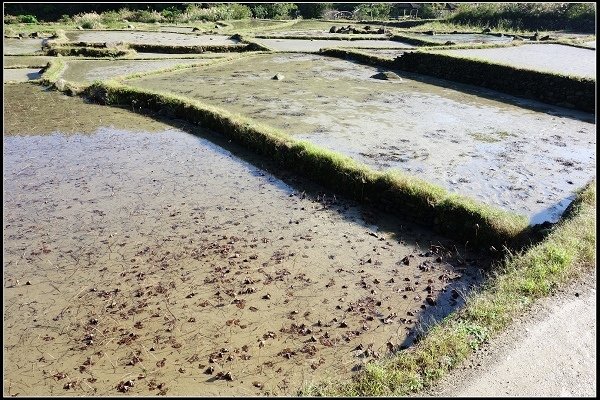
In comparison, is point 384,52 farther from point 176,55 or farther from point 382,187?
point 382,187

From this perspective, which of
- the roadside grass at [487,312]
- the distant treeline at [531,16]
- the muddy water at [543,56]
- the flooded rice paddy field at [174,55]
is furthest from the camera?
the distant treeline at [531,16]

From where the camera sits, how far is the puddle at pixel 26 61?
2062cm

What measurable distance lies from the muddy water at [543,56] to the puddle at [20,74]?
1710 centimetres

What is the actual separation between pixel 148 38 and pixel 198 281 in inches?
1021

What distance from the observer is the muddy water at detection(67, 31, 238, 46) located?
1059 inches

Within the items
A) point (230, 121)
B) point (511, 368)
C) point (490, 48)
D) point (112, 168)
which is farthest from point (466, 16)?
point (511, 368)

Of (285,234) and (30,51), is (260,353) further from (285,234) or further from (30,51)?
(30,51)

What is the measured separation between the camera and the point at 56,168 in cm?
1030

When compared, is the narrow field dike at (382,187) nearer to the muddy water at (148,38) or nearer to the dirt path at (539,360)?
the dirt path at (539,360)

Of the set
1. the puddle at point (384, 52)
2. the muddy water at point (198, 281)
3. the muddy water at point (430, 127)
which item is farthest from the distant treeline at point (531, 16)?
the muddy water at point (198, 281)

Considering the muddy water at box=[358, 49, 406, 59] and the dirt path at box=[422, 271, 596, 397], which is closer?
the dirt path at box=[422, 271, 596, 397]

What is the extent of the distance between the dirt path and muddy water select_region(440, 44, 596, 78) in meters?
13.0

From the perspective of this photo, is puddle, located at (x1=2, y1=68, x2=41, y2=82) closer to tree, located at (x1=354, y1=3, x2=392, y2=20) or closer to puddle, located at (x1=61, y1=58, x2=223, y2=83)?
puddle, located at (x1=61, y1=58, x2=223, y2=83)

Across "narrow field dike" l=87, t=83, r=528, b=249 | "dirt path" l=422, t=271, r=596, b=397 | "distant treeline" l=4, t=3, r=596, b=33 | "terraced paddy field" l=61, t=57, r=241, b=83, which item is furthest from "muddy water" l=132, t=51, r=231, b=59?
"dirt path" l=422, t=271, r=596, b=397
